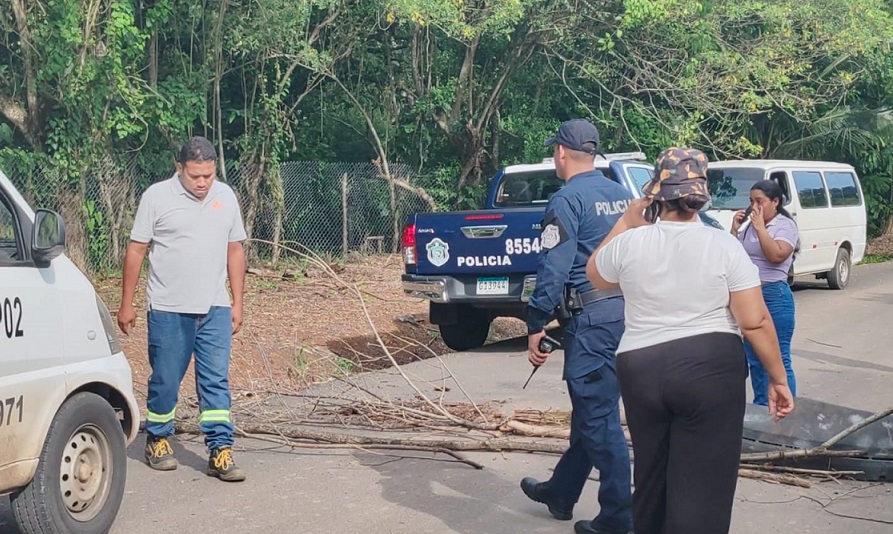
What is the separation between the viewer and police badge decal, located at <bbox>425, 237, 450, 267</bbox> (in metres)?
11.0

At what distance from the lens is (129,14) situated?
1364cm

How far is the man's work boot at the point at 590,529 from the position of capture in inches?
195

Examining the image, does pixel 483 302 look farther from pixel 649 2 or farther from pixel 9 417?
pixel 649 2

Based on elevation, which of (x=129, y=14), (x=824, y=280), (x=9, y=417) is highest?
(x=129, y=14)

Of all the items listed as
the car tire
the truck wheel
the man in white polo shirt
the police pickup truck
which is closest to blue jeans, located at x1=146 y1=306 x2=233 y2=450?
the man in white polo shirt

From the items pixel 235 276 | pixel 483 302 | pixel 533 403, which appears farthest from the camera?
pixel 483 302

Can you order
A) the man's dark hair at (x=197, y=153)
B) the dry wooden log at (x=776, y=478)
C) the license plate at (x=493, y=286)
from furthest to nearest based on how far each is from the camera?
the license plate at (x=493, y=286) → the man's dark hair at (x=197, y=153) → the dry wooden log at (x=776, y=478)

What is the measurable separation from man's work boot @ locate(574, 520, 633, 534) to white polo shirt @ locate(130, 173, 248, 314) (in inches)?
97.1

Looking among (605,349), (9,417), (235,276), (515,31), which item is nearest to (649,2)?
(515,31)

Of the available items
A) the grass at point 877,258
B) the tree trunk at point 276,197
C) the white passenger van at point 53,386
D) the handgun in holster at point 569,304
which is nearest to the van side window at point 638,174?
the handgun in holster at point 569,304

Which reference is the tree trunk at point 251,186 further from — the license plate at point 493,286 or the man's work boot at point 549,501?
the man's work boot at point 549,501

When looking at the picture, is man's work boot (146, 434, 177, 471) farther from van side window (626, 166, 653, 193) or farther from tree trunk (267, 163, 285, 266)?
tree trunk (267, 163, 285, 266)

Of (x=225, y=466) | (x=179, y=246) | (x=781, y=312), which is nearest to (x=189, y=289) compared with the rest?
(x=179, y=246)

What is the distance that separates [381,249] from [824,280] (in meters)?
Answer: 7.88
